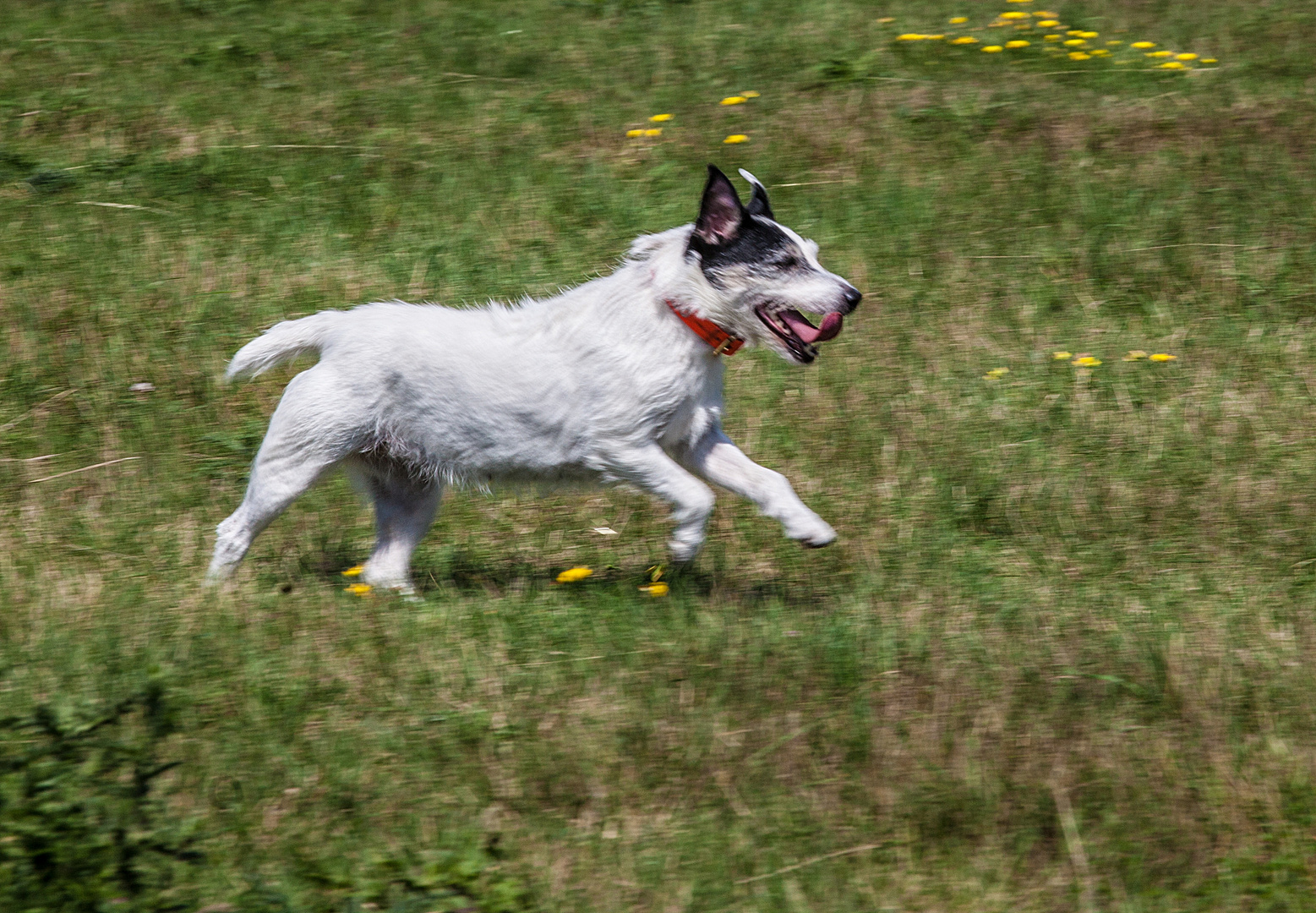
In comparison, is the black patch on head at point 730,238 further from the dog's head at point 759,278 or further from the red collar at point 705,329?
the red collar at point 705,329

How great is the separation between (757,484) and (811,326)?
1.98ft

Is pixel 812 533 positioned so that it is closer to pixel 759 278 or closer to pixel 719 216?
pixel 759 278

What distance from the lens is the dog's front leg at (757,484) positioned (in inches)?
193

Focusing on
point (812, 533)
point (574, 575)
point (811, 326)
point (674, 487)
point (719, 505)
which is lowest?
point (719, 505)

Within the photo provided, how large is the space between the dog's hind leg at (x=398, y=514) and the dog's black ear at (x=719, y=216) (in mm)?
1444

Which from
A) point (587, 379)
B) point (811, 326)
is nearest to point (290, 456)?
point (587, 379)

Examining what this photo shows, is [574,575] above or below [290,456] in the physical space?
below

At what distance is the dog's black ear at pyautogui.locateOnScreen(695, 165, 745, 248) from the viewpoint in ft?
16.1

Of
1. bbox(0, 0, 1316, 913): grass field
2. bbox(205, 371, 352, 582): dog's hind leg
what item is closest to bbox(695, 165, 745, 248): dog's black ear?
bbox(0, 0, 1316, 913): grass field

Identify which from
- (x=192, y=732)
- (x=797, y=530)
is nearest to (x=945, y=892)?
(x=797, y=530)

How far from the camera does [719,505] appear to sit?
6273 mm

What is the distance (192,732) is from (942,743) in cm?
222

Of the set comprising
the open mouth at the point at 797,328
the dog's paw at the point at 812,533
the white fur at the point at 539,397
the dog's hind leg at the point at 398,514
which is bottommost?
the dog's hind leg at the point at 398,514

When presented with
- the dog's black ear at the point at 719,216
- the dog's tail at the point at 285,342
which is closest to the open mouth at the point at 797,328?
the dog's black ear at the point at 719,216
